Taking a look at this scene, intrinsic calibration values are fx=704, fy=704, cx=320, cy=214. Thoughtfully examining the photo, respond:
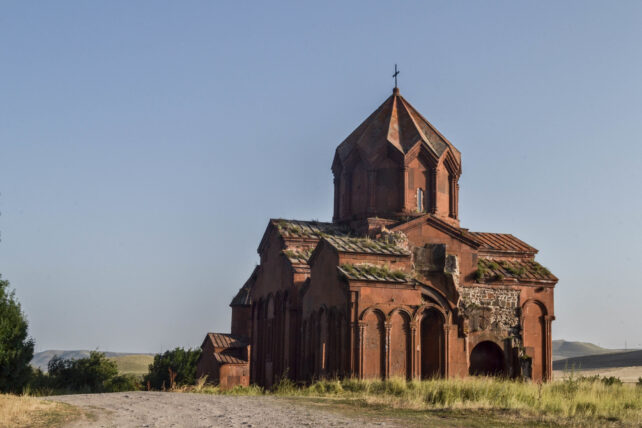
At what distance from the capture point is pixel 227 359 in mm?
27969

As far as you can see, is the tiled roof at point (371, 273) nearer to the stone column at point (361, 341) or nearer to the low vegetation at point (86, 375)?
the stone column at point (361, 341)

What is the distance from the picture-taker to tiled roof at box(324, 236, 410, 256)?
66.3 ft

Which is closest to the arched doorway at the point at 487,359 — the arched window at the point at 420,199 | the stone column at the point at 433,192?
the stone column at the point at 433,192

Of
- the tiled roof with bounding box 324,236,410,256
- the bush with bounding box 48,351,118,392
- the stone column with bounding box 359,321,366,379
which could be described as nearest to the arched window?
the tiled roof with bounding box 324,236,410,256

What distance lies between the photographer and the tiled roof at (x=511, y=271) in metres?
23.3

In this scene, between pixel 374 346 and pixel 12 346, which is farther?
pixel 12 346

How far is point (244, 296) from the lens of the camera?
107 ft

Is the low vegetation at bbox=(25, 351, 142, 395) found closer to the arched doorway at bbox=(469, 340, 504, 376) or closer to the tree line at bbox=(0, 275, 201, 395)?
the tree line at bbox=(0, 275, 201, 395)

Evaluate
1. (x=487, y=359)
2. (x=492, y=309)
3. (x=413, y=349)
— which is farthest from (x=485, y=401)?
(x=492, y=309)

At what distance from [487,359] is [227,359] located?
10.5m

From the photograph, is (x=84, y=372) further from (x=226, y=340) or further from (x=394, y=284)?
(x=394, y=284)

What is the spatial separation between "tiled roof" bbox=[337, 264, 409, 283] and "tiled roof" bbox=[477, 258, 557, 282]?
4.26 meters

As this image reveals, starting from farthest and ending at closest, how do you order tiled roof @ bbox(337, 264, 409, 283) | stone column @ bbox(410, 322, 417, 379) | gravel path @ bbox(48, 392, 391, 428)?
stone column @ bbox(410, 322, 417, 379)
tiled roof @ bbox(337, 264, 409, 283)
gravel path @ bbox(48, 392, 391, 428)

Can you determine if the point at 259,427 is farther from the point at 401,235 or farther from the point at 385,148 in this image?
the point at 385,148
